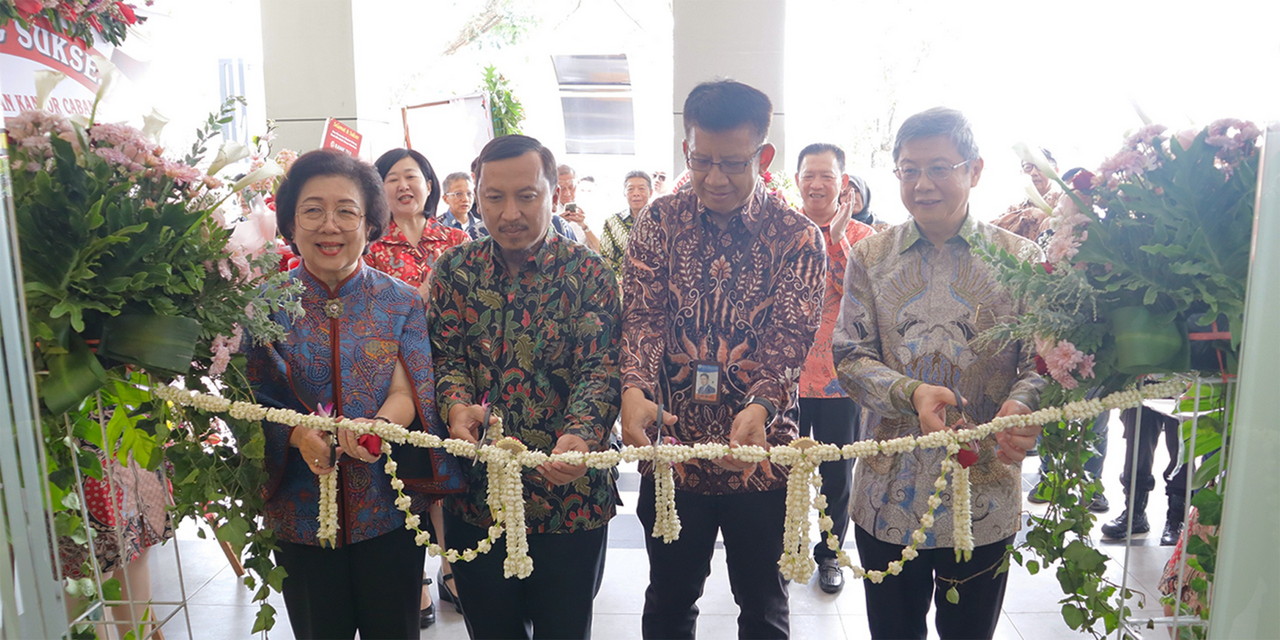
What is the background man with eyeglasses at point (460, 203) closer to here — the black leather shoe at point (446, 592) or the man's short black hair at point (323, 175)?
the black leather shoe at point (446, 592)

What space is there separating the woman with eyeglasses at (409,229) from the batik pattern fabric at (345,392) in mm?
1367

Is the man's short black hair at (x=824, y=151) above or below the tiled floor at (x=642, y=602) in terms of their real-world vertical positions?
above

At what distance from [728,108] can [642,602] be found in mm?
2054

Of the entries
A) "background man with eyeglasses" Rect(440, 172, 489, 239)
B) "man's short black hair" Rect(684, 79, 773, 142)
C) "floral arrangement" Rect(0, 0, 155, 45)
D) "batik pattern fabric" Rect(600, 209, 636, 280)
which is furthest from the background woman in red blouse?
"man's short black hair" Rect(684, 79, 773, 142)

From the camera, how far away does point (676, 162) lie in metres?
5.55

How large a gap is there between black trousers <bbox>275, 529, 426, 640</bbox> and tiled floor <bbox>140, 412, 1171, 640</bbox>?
1133 mm

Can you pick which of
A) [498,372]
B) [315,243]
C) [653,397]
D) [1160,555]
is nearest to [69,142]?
[315,243]

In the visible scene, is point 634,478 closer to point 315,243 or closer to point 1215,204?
point 315,243

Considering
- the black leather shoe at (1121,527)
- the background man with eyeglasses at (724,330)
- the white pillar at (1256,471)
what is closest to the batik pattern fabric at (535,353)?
the background man with eyeglasses at (724,330)

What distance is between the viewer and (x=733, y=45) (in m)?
5.42

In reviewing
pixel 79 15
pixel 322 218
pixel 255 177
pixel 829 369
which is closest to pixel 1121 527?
pixel 829 369

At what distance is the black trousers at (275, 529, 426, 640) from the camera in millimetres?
1803

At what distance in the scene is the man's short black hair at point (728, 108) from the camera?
1827 mm

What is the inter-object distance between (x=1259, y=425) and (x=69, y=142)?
1921 millimetres
